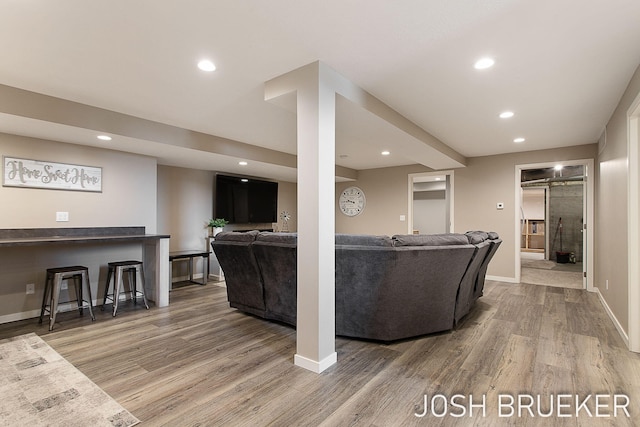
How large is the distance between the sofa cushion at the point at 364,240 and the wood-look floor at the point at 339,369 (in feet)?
3.00

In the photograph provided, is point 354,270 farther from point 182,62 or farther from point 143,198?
point 143,198

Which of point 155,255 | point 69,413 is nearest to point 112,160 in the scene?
point 155,255

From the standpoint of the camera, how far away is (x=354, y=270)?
2752mm

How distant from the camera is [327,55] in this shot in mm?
2305

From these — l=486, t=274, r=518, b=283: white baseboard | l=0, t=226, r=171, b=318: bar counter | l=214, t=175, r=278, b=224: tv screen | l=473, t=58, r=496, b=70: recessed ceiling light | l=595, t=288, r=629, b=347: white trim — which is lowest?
l=486, t=274, r=518, b=283: white baseboard

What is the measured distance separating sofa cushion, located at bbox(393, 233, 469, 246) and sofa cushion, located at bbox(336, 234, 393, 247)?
8 cm

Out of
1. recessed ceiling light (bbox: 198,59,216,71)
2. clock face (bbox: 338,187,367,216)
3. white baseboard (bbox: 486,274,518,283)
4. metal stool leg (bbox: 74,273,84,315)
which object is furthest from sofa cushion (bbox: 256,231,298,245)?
clock face (bbox: 338,187,367,216)

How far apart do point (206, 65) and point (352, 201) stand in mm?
5848

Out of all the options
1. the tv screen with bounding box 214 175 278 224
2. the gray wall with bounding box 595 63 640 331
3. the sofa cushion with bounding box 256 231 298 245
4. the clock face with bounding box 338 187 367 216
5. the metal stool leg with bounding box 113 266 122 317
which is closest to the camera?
the gray wall with bounding box 595 63 640 331

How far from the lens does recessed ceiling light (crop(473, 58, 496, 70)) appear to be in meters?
2.39

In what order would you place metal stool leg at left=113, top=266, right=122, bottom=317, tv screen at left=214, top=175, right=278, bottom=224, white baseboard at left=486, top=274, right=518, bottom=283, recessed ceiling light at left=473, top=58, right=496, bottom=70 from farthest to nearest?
tv screen at left=214, top=175, right=278, bottom=224 < white baseboard at left=486, top=274, right=518, bottom=283 < metal stool leg at left=113, top=266, right=122, bottom=317 < recessed ceiling light at left=473, top=58, right=496, bottom=70

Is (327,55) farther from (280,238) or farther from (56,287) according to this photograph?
(56,287)
